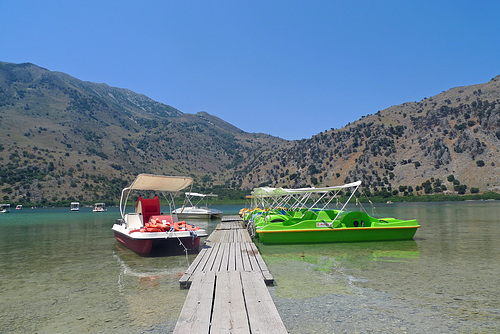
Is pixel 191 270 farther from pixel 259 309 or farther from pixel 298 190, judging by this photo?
pixel 298 190

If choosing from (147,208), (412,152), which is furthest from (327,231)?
(412,152)

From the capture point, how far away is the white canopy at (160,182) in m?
19.2

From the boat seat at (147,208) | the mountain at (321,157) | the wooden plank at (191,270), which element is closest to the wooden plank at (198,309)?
the wooden plank at (191,270)

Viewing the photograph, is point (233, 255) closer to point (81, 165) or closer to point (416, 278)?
point (416, 278)

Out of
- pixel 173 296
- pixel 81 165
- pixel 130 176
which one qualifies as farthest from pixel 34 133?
pixel 173 296

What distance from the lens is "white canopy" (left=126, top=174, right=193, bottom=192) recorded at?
19188 millimetres

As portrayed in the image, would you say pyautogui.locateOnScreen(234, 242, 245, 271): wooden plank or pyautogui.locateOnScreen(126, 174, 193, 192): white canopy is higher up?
pyautogui.locateOnScreen(126, 174, 193, 192): white canopy

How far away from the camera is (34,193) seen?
104 metres

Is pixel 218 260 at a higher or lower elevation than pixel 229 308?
lower

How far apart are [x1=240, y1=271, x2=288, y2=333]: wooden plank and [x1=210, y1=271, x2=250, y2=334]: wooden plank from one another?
135 mm

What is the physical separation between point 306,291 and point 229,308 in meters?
Answer: 3.57

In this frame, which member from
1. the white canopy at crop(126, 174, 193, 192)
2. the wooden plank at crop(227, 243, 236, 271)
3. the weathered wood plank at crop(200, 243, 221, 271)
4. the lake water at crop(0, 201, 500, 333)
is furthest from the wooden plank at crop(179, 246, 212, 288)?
the white canopy at crop(126, 174, 193, 192)

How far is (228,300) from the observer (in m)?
8.48

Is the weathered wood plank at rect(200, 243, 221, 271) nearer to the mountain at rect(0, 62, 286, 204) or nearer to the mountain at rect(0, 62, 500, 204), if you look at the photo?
the mountain at rect(0, 62, 500, 204)
